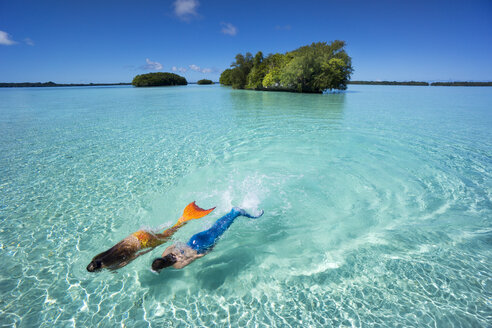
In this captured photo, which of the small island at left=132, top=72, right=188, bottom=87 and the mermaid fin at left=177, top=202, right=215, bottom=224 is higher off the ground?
the small island at left=132, top=72, right=188, bottom=87

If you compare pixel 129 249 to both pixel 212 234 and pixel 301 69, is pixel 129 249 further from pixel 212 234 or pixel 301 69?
pixel 301 69

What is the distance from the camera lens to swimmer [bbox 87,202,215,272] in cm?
385

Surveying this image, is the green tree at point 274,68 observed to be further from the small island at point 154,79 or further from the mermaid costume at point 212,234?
the small island at point 154,79

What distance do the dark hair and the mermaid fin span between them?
1388 millimetres

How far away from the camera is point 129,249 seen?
13.4ft

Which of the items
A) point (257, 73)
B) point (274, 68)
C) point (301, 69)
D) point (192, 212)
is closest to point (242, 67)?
point (257, 73)

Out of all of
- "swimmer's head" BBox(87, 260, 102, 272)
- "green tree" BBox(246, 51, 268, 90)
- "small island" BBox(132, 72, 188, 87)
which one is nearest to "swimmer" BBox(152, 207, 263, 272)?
"swimmer's head" BBox(87, 260, 102, 272)

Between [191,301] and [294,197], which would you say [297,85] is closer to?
[294,197]

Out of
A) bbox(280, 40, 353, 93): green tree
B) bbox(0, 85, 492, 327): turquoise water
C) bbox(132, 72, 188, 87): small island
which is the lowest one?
bbox(0, 85, 492, 327): turquoise water

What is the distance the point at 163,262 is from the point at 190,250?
1.78 ft

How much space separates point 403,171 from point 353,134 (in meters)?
5.50

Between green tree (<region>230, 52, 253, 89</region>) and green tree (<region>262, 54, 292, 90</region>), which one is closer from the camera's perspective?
green tree (<region>262, 54, 292, 90</region>)

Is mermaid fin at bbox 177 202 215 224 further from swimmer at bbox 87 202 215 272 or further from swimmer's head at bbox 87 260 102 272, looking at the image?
swimmer's head at bbox 87 260 102 272

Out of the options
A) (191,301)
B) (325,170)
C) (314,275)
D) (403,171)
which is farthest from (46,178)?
(403,171)
